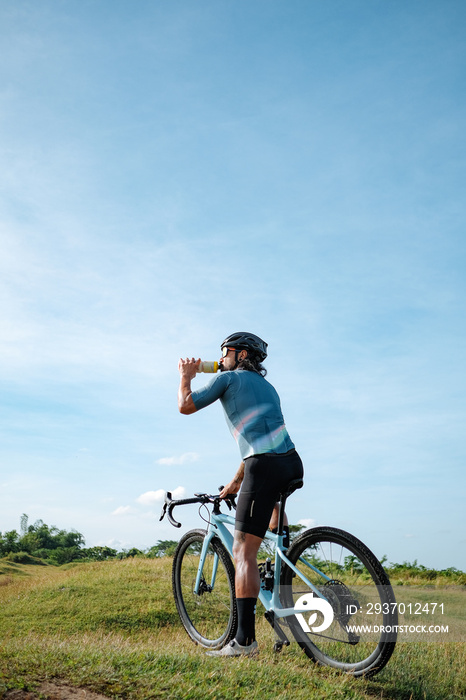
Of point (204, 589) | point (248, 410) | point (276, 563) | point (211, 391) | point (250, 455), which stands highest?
point (211, 391)

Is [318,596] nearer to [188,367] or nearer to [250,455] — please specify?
[250,455]

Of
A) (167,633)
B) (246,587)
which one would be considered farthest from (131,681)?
(167,633)

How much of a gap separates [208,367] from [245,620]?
93.3 inches

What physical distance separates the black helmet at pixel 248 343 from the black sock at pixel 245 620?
2309 millimetres

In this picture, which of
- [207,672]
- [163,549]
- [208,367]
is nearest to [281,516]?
[207,672]

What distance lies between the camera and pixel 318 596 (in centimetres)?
508

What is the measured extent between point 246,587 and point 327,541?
835 mm

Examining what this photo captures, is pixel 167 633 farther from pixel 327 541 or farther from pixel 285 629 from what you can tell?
pixel 327 541

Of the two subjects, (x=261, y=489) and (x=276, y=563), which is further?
(x=276, y=563)

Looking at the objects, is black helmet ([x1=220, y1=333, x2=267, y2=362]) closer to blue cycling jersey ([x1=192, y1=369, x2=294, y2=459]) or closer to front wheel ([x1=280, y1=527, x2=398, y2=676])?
blue cycling jersey ([x1=192, y1=369, x2=294, y2=459])

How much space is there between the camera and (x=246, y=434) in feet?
17.9

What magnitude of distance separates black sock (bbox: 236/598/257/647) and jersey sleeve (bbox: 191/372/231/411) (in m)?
1.77

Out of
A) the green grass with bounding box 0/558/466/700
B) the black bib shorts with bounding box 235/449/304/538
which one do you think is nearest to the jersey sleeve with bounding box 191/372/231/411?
the black bib shorts with bounding box 235/449/304/538

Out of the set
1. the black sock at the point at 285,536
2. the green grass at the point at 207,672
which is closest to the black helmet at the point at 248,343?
the black sock at the point at 285,536
